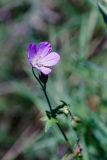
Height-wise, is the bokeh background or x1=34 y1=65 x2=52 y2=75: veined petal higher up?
x1=34 y1=65 x2=52 y2=75: veined petal

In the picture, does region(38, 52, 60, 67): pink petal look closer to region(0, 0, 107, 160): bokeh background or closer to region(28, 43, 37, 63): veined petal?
region(28, 43, 37, 63): veined petal

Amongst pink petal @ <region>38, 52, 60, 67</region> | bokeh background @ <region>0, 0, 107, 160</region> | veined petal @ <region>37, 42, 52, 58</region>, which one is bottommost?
bokeh background @ <region>0, 0, 107, 160</region>

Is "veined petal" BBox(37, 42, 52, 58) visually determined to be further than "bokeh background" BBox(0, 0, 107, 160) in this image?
No

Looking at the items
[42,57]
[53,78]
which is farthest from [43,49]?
[53,78]

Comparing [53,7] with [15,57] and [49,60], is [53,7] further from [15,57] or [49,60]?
[49,60]

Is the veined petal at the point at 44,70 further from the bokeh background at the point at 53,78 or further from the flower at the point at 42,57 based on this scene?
the bokeh background at the point at 53,78

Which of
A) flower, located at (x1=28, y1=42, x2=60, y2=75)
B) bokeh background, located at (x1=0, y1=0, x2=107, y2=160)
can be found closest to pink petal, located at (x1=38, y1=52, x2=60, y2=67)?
flower, located at (x1=28, y1=42, x2=60, y2=75)
